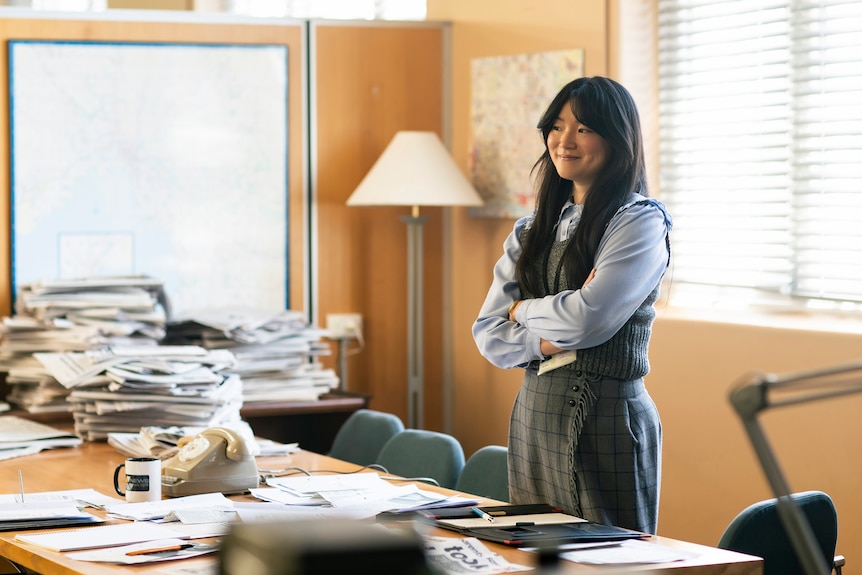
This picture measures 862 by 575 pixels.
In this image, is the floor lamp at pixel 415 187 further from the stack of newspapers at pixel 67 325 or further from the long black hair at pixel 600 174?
the long black hair at pixel 600 174

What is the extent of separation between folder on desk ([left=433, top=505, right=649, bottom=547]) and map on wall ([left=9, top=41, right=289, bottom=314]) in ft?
7.84

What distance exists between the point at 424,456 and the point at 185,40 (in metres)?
2.06

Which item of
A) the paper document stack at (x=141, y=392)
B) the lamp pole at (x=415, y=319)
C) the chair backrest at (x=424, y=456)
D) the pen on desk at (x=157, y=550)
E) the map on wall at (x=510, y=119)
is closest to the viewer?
the pen on desk at (x=157, y=550)

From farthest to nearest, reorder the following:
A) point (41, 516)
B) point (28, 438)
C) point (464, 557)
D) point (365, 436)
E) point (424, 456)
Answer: point (365, 436)
point (28, 438)
point (424, 456)
point (41, 516)
point (464, 557)

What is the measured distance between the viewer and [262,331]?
164 inches

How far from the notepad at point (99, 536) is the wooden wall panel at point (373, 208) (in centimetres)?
242

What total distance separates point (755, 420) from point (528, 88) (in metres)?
3.39

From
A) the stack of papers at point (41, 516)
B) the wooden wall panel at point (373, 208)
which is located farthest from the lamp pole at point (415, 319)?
the stack of papers at point (41, 516)

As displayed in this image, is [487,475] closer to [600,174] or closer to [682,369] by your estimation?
[600,174]

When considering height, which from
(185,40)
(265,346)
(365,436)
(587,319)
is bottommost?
(365,436)

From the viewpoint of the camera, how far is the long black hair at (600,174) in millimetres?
2672

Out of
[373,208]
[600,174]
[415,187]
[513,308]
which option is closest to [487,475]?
[513,308]

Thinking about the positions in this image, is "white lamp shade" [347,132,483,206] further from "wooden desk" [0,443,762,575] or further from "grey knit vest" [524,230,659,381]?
"grey knit vest" [524,230,659,381]

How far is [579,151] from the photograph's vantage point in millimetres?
2721
